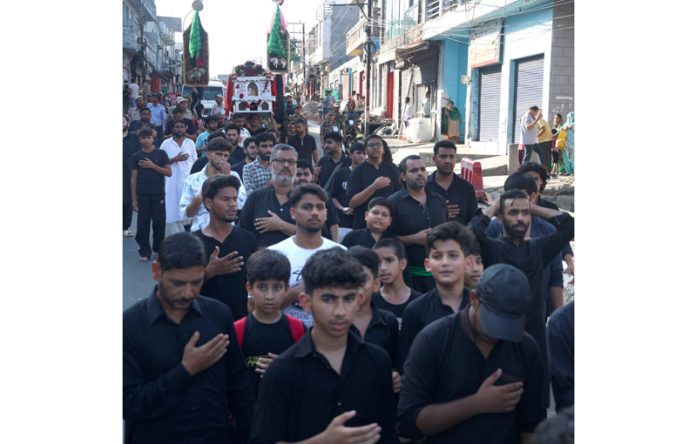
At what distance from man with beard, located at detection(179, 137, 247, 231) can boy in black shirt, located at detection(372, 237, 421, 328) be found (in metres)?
2.40

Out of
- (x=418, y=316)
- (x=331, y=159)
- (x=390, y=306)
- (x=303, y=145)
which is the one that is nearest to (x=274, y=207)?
(x=390, y=306)

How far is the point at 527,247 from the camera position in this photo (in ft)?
15.0

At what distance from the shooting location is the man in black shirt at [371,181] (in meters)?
6.97

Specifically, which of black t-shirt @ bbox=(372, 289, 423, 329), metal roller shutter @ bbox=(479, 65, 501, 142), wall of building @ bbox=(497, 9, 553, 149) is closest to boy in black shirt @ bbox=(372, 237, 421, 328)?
black t-shirt @ bbox=(372, 289, 423, 329)

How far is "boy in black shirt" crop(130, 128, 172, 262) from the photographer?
9055 mm

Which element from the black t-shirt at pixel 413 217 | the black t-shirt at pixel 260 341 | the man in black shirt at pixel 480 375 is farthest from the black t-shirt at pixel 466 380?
the black t-shirt at pixel 413 217

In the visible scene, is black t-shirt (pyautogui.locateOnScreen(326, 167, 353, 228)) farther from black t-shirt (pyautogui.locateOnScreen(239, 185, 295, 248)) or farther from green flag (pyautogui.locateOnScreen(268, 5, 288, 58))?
green flag (pyautogui.locateOnScreen(268, 5, 288, 58))

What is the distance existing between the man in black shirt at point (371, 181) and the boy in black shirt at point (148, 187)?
2.69 m

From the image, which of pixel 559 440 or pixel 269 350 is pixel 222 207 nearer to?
pixel 269 350

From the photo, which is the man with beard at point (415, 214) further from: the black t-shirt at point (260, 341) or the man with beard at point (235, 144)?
the man with beard at point (235, 144)

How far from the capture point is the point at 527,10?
18.5 meters

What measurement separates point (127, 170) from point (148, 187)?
77cm
